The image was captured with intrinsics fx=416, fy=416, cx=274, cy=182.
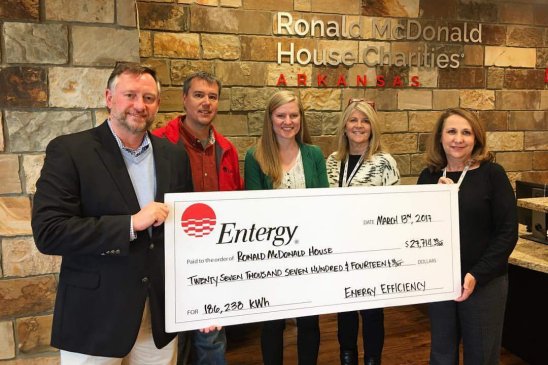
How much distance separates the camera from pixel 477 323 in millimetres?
1823

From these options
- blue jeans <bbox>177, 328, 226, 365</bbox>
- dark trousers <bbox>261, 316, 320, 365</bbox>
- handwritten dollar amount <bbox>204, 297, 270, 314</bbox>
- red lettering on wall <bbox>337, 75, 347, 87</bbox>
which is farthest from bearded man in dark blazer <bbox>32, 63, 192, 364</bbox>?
red lettering on wall <bbox>337, 75, 347, 87</bbox>

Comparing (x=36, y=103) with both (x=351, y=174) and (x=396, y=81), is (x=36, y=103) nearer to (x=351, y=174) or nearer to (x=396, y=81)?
(x=351, y=174)

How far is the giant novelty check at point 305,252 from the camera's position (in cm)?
158


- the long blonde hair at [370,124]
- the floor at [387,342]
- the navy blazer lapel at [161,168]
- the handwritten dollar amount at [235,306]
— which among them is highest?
the long blonde hair at [370,124]

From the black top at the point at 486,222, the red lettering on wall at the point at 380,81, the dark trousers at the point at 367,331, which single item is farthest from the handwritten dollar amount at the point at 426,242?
the red lettering on wall at the point at 380,81

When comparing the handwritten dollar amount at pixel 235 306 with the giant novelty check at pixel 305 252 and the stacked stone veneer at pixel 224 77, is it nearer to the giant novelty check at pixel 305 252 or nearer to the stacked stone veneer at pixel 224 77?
the giant novelty check at pixel 305 252

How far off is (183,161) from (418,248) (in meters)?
1.09

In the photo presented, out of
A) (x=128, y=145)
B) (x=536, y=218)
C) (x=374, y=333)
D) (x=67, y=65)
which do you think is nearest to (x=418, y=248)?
(x=374, y=333)

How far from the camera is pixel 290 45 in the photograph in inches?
137

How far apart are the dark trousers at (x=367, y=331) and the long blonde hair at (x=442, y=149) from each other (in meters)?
0.91

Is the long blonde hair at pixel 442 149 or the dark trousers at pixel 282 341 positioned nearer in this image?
the long blonde hair at pixel 442 149

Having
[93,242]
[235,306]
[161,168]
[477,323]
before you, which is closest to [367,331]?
[477,323]

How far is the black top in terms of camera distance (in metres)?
1.79

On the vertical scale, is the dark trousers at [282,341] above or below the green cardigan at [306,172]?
below
